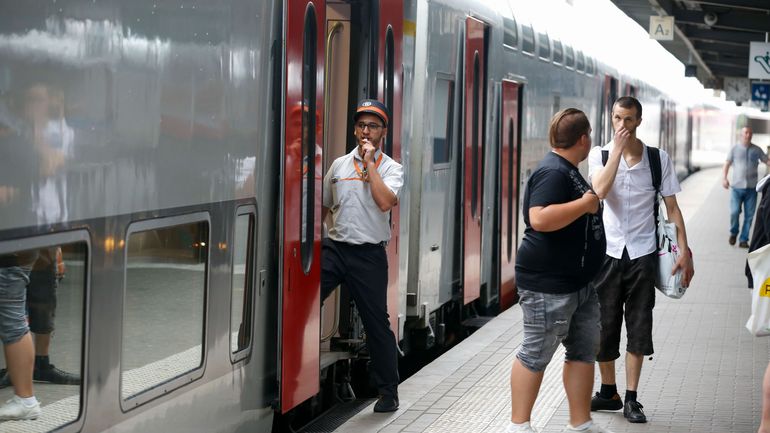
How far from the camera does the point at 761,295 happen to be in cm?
657

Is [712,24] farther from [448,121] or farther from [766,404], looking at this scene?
[766,404]

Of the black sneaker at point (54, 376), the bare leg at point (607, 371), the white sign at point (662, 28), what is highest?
the white sign at point (662, 28)

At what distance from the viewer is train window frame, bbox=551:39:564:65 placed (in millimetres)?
15125

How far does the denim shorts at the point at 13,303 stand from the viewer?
3.64 metres

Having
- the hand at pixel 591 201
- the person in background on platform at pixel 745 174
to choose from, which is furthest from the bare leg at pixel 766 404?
the person in background on platform at pixel 745 174

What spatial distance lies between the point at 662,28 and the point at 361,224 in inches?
649

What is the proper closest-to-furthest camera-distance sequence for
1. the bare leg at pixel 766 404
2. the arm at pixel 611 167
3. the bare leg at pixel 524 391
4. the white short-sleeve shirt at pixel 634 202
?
1. the bare leg at pixel 524 391
2. the bare leg at pixel 766 404
3. the arm at pixel 611 167
4. the white short-sleeve shirt at pixel 634 202

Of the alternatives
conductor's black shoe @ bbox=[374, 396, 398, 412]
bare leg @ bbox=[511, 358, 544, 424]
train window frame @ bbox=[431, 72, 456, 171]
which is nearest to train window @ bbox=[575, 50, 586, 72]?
train window frame @ bbox=[431, 72, 456, 171]

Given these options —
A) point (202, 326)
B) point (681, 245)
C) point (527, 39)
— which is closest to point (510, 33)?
point (527, 39)

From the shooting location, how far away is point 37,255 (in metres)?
3.77

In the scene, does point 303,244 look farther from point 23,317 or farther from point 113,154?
point 23,317

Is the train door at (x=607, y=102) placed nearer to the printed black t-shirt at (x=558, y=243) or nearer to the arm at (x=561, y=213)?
the printed black t-shirt at (x=558, y=243)

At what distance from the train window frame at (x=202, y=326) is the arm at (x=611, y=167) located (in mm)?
Answer: 2291

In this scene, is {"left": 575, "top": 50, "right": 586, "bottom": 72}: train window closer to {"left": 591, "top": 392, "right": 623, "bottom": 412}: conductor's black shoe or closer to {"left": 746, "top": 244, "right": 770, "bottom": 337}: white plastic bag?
{"left": 591, "top": 392, "right": 623, "bottom": 412}: conductor's black shoe
